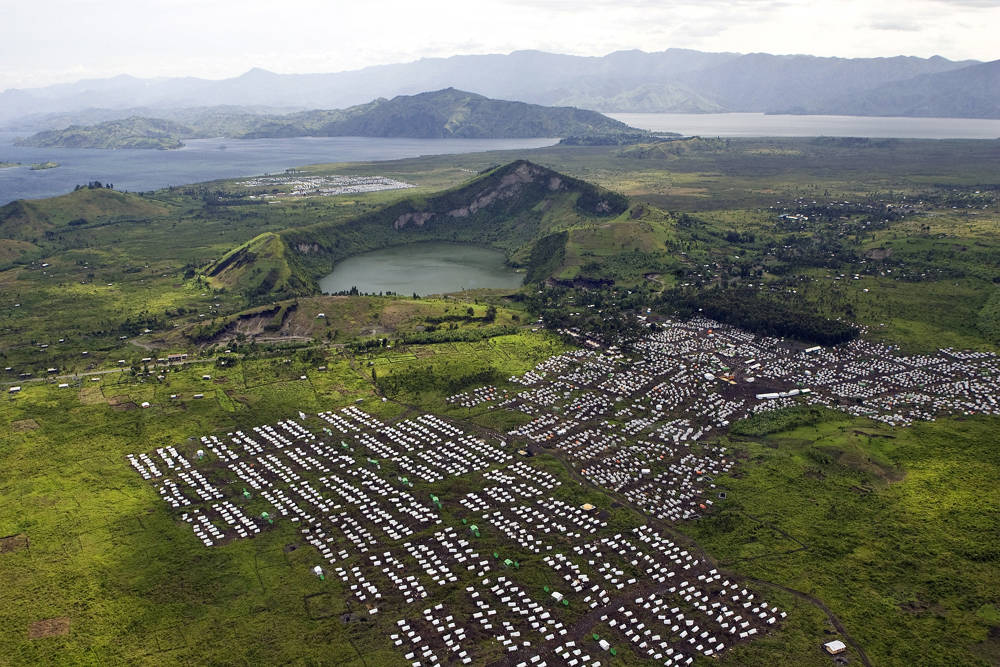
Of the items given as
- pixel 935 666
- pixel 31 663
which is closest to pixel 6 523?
pixel 31 663

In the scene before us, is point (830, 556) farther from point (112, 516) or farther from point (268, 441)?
point (112, 516)

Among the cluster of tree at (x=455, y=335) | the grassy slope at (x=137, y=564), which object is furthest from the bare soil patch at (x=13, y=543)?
the cluster of tree at (x=455, y=335)

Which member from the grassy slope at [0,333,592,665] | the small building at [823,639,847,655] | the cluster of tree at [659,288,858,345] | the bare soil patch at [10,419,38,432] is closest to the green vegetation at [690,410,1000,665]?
the small building at [823,639,847,655]

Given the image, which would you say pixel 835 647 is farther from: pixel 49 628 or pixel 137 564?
pixel 49 628

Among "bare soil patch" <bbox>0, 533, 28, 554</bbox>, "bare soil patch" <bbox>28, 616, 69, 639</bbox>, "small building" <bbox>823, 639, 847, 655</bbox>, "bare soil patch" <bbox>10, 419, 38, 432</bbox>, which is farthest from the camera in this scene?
"bare soil patch" <bbox>10, 419, 38, 432</bbox>

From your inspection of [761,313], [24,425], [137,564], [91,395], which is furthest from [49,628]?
[761,313]

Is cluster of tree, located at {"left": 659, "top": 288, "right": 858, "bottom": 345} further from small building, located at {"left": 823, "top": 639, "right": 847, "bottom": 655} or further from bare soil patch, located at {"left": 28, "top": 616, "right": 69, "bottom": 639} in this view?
bare soil patch, located at {"left": 28, "top": 616, "right": 69, "bottom": 639}

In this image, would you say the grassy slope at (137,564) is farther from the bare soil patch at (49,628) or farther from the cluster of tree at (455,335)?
the cluster of tree at (455,335)
